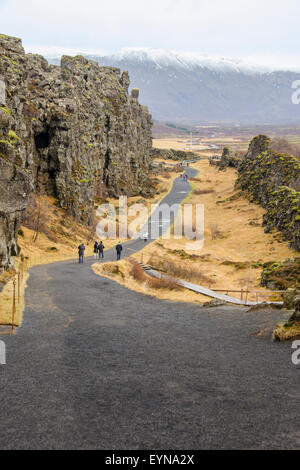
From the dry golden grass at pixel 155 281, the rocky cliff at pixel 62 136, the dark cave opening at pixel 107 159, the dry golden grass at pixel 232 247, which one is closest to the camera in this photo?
the rocky cliff at pixel 62 136

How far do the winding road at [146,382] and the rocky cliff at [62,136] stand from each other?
33.1 feet

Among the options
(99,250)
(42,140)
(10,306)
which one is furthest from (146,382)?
(42,140)

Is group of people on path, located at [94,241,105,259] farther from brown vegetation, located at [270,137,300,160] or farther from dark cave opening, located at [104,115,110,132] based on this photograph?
brown vegetation, located at [270,137,300,160]

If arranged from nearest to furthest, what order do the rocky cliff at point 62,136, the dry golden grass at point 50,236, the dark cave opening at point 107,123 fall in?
1. the rocky cliff at point 62,136
2. the dry golden grass at point 50,236
3. the dark cave opening at point 107,123

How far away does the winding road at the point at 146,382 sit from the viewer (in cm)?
768

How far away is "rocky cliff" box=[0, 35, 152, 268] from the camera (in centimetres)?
2470

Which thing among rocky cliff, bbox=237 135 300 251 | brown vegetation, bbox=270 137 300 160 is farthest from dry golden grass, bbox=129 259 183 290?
brown vegetation, bbox=270 137 300 160

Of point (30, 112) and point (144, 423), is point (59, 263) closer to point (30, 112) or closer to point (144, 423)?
point (30, 112)

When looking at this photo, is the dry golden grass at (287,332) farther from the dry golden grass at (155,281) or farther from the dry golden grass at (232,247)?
the dry golden grass at (155,281)

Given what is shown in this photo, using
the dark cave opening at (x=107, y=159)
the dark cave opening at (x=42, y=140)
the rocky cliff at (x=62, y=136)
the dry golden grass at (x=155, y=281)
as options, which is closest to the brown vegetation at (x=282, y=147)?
the rocky cliff at (x=62, y=136)

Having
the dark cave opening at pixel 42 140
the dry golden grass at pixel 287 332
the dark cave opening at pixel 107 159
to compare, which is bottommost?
the dry golden grass at pixel 287 332

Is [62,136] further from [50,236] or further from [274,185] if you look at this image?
[274,185]

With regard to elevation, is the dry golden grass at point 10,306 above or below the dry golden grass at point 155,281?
above

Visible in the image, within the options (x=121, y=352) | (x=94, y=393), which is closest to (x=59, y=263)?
(x=121, y=352)
